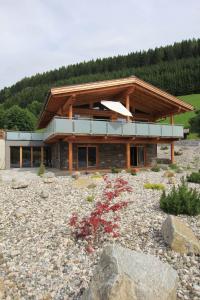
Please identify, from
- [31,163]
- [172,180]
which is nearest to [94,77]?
[31,163]

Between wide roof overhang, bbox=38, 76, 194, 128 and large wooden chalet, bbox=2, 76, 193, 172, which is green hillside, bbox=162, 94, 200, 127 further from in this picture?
large wooden chalet, bbox=2, 76, 193, 172

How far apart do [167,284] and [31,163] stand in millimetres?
24632

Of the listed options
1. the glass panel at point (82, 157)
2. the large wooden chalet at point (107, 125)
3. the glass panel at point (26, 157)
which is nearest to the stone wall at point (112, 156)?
the large wooden chalet at point (107, 125)

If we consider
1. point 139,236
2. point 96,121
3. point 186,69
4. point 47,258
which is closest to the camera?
point 47,258

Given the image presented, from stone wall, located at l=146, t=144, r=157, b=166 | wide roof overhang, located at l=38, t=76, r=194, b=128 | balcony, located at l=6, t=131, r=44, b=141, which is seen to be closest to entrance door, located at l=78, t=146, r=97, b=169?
wide roof overhang, located at l=38, t=76, r=194, b=128

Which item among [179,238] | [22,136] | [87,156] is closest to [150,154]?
[87,156]

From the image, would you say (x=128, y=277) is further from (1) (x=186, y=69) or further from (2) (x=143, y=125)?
(1) (x=186, y=69)

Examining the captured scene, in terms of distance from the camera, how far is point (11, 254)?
19.2 feet

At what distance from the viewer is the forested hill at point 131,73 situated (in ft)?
239

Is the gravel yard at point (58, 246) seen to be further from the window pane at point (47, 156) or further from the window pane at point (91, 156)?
the window pane at point (47, 156)

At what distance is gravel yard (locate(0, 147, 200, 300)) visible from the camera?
183 inches

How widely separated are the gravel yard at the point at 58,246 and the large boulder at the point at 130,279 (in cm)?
77

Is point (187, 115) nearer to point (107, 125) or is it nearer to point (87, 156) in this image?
point (87, 156)

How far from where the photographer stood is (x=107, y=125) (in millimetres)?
18578
